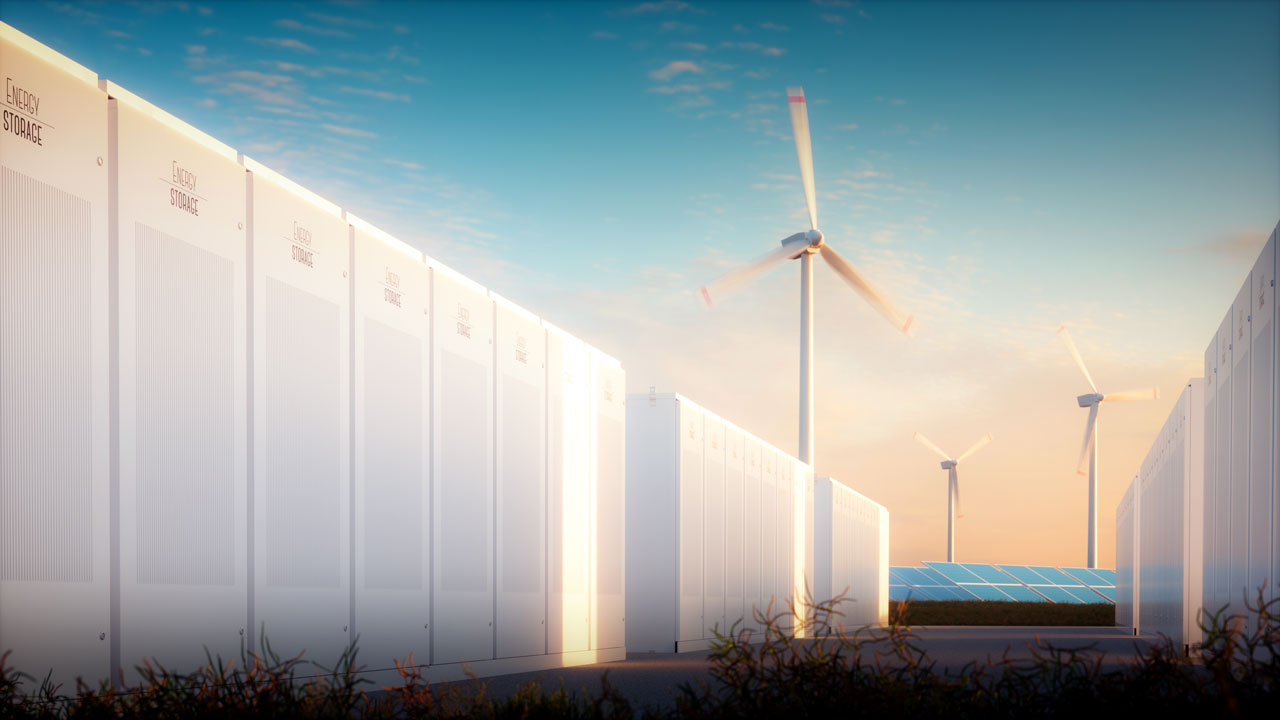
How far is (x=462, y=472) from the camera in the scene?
15250 millimetres

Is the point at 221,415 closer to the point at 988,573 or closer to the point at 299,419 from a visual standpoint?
the point at 299,419

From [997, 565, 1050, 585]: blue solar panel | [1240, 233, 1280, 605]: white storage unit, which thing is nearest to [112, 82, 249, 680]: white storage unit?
[1240, 233, 1280, 605]: white storage unit

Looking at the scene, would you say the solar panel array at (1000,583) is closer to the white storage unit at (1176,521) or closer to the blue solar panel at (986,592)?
the blue solar panel at (986,592)

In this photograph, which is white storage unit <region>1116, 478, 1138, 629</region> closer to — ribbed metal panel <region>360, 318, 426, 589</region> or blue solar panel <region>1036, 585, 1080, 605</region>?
blue solar panel <region>1036, 585, 1080, 605</region>

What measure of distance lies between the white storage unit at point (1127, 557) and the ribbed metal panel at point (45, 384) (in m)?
39.6

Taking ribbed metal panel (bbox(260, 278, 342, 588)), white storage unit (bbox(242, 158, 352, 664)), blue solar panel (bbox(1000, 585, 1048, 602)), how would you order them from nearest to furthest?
white storage unit (bbox(242, 158, 352, 664)), ribbed metal panel (bbox(260, 278, 342, 588)), blue solar panel (bbox(1000, 585, 1048, 602))

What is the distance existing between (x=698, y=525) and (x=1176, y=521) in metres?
8.80

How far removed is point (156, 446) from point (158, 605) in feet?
3.66

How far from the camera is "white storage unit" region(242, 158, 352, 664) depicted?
11000 millimetres

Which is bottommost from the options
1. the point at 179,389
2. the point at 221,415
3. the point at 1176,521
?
the point at 1176,521

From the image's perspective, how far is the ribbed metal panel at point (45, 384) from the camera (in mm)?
8195

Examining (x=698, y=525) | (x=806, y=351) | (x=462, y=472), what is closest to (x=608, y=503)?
(x=698, y=525)

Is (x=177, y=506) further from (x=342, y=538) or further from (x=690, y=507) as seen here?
(x=690, y=507)

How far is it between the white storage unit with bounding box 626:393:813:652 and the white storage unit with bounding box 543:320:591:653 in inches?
98.7
